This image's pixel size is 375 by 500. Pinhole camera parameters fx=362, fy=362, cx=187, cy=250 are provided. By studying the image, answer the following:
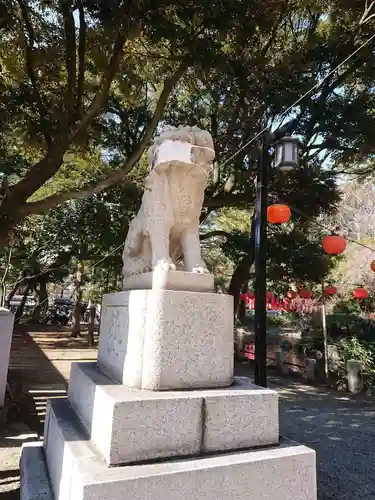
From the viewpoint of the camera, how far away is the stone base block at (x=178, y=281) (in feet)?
7.97

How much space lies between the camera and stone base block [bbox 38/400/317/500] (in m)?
1.73

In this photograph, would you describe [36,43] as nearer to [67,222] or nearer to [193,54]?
[193,54]

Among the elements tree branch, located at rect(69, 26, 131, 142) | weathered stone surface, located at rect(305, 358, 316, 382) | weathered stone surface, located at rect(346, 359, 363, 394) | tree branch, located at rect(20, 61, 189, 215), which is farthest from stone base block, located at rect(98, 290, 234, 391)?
weathered stone surface, located at rect(305, 358, 316, 382)

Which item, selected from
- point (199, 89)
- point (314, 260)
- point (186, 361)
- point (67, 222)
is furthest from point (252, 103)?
point (186, 361)

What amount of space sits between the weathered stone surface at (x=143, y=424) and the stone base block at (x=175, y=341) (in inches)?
4.4

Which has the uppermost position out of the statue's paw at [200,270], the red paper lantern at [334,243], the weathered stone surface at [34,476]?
the red paper lantern at [334,243]

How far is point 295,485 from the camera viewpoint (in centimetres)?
A: 211

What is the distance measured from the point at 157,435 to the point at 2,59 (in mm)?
6050

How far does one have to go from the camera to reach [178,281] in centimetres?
245

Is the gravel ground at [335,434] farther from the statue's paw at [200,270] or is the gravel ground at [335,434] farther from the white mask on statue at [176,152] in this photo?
the white mask on statue at [176,152]

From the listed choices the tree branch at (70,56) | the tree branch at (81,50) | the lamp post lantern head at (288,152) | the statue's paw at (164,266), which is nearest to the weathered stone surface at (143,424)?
the statue's paw at (164,266)

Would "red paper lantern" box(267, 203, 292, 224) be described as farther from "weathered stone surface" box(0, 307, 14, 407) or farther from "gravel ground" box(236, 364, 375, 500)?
"weathered stone surface" box(0, 307, 14, 407)

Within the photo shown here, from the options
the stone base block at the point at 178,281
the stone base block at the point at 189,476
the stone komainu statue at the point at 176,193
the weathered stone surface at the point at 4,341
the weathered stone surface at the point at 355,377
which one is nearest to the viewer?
the stone base block at the point at 189,476

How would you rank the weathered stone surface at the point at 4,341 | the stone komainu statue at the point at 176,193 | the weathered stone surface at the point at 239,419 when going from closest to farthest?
the weathered stone surface at the point at 239,419, the stone komainu statue at the point at 176,193, the weathered stone surface at the point at 4,341
